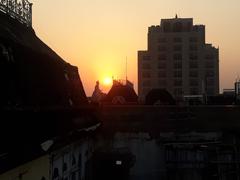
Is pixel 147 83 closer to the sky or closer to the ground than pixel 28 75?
closer to the sky

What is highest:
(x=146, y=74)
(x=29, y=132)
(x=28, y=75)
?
(x=146, y=74)

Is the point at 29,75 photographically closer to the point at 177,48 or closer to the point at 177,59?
the point at 177,59

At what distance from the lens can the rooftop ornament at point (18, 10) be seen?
15977 millimetres

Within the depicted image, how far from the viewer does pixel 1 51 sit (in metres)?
10.9

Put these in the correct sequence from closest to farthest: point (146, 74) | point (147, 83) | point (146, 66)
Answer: point (147, 83), point (146, 74), point (146, 66)

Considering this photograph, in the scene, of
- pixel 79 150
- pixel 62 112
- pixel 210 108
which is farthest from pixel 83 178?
pixel 210 108

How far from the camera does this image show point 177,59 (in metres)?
134

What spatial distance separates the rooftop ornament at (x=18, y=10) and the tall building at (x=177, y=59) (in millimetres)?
109923

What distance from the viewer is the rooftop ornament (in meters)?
16.0

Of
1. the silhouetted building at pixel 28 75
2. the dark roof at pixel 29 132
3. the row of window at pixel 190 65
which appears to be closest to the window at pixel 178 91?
the row of window at pixel 190 65

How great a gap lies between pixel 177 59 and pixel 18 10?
387 feet

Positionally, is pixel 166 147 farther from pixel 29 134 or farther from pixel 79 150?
pixel 29 134

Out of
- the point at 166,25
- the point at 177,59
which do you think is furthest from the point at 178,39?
the point at 166,25

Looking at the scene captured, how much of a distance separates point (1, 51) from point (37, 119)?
5.52ft
